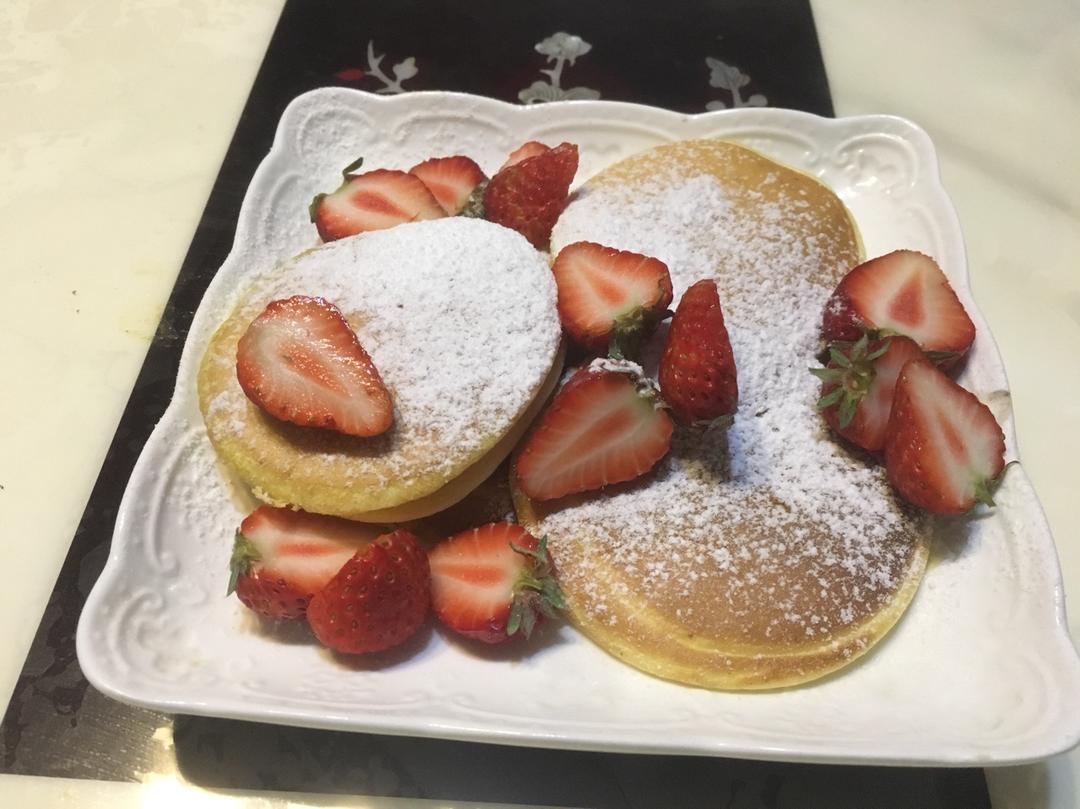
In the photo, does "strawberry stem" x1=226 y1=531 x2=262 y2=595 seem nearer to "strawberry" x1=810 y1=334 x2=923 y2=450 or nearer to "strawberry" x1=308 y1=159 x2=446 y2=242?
"strawberry" x1=308 y1=159 x2=446 y2=242

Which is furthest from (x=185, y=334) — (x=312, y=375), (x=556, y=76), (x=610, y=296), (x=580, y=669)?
(x=556, y=76)

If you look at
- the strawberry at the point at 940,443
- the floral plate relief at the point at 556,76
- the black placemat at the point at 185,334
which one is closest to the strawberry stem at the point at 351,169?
the black placemat at the point at 185,334

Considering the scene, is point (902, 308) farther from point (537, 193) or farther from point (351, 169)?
point (351, 169)

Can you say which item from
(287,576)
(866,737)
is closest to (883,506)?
(866,737)

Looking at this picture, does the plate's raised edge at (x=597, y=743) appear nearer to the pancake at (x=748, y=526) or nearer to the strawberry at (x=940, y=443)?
the pancake at (x=748, y=526)

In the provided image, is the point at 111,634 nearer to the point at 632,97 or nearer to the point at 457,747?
the point at 457,747
